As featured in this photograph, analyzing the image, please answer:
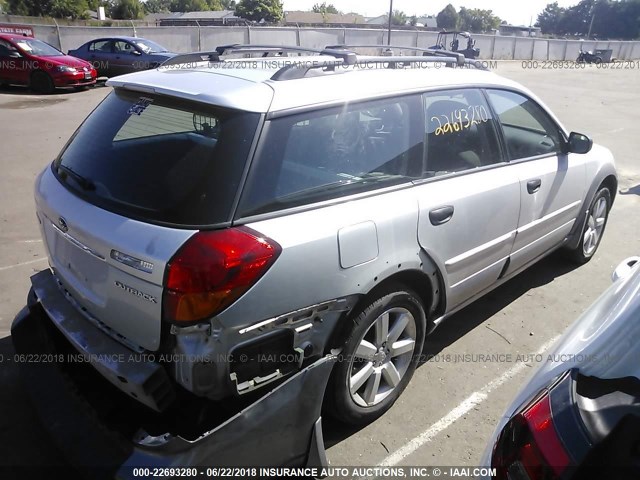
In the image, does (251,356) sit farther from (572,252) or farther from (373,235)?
(572,252)

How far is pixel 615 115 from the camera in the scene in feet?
47.6

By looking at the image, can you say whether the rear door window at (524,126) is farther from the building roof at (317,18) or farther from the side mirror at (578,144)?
the building roof at (317,18)

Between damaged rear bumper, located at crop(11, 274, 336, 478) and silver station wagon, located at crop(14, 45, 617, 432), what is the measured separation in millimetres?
Result: 86

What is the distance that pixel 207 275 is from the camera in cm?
194

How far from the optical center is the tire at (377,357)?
8.26 ft

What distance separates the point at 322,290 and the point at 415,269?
0.68 m

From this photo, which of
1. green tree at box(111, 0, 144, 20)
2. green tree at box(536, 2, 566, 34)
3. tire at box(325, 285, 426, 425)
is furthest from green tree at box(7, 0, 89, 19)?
green tree at box(536, 2, 566, 34)

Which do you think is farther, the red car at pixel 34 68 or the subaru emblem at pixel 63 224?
the red car at pixel 34 68

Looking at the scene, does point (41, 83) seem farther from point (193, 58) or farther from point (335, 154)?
point (335, 154)

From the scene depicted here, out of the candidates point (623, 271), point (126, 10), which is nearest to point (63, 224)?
point (623, 271)

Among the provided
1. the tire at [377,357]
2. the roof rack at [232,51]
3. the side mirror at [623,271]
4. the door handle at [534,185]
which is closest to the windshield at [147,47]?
the roof rack at [232,51]

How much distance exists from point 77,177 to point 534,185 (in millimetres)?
2897

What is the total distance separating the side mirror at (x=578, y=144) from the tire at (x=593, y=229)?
0.73 m

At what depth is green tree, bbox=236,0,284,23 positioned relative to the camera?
233 feet
